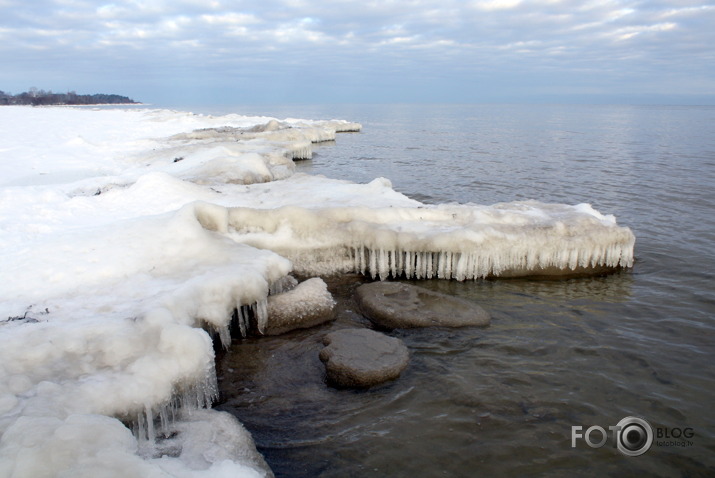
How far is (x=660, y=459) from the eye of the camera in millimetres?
4848

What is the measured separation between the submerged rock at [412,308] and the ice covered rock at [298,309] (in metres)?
0.74

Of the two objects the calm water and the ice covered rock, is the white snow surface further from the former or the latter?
the calm water

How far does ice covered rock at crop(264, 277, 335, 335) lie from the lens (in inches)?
294

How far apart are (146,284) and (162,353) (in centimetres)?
183

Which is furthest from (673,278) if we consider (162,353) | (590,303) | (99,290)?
(99,290)

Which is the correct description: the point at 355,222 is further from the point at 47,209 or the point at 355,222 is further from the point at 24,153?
the point at 24,153

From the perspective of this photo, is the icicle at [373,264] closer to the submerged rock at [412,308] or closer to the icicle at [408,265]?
the icicle at [408,265]

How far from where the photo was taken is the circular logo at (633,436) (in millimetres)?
5012

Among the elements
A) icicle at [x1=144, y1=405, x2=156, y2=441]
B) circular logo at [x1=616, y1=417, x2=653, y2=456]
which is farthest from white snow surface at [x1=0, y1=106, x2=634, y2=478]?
circular logo at [x1=616, y1=417, x2=653, y2=456]

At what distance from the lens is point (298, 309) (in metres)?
7.63

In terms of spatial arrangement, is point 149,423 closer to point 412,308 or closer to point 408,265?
point 412,308

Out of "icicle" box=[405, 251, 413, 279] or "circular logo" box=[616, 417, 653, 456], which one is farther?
"icicle" box=[405, 251, 413, 279]

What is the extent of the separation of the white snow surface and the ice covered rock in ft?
0.86

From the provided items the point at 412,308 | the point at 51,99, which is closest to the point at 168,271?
the point at 412,308
